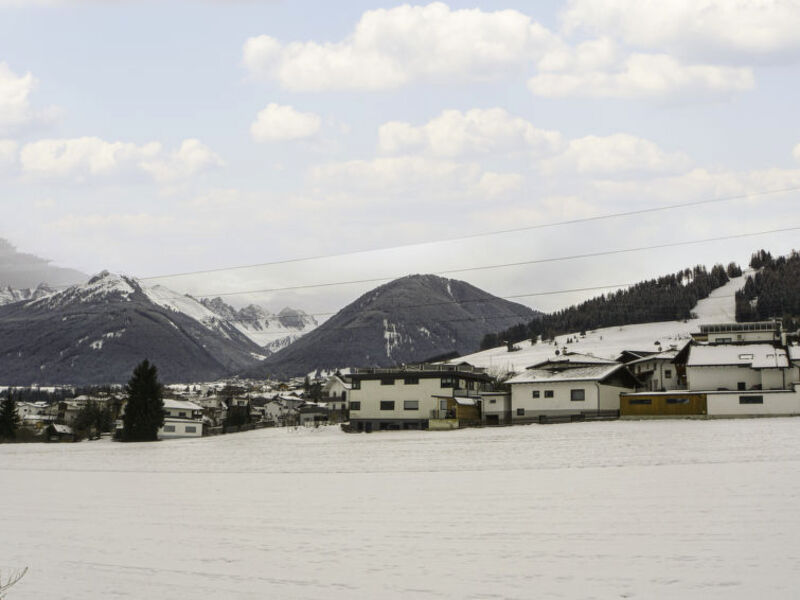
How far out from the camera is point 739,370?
64750mm

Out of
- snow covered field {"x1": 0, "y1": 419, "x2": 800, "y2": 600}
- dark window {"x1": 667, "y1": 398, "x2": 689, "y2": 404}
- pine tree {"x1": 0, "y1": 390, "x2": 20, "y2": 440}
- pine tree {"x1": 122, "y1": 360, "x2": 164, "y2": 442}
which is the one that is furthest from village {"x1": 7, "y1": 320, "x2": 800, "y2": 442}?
snow covered field {"x1": 0, "y1": 419, "x2": 800, "y2": 600}

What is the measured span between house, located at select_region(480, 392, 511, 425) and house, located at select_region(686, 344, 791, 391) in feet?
54.0

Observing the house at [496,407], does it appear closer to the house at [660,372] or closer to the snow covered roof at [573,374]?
the snow covered roof at [573,374]

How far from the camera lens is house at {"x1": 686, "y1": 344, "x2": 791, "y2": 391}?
2443 inches

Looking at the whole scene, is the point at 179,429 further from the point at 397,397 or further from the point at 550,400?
the point at 550,400

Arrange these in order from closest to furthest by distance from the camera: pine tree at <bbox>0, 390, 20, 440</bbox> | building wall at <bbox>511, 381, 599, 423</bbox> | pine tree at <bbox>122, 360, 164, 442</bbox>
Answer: building wall at <bbox>511, 381, 599, 423</bbox>
pine tree at <bbox>122, 360, 164, 442</bbox>
pine tree at <bbox>0, 390, 20, 440</bbox>

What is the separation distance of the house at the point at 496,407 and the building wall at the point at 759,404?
1988 cm

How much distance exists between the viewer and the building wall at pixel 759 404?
5625 cm

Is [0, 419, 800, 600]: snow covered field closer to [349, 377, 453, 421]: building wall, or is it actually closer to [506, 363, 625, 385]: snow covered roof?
[506, 363, 625, 385]: snow covered roof

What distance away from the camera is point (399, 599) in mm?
14484

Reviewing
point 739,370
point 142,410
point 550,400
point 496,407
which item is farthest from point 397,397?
point 739,370

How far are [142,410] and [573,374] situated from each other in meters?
43.6

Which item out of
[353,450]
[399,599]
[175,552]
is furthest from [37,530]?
[353,450]

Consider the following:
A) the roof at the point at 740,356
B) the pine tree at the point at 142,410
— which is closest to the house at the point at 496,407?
the roof at the point at 740,356
